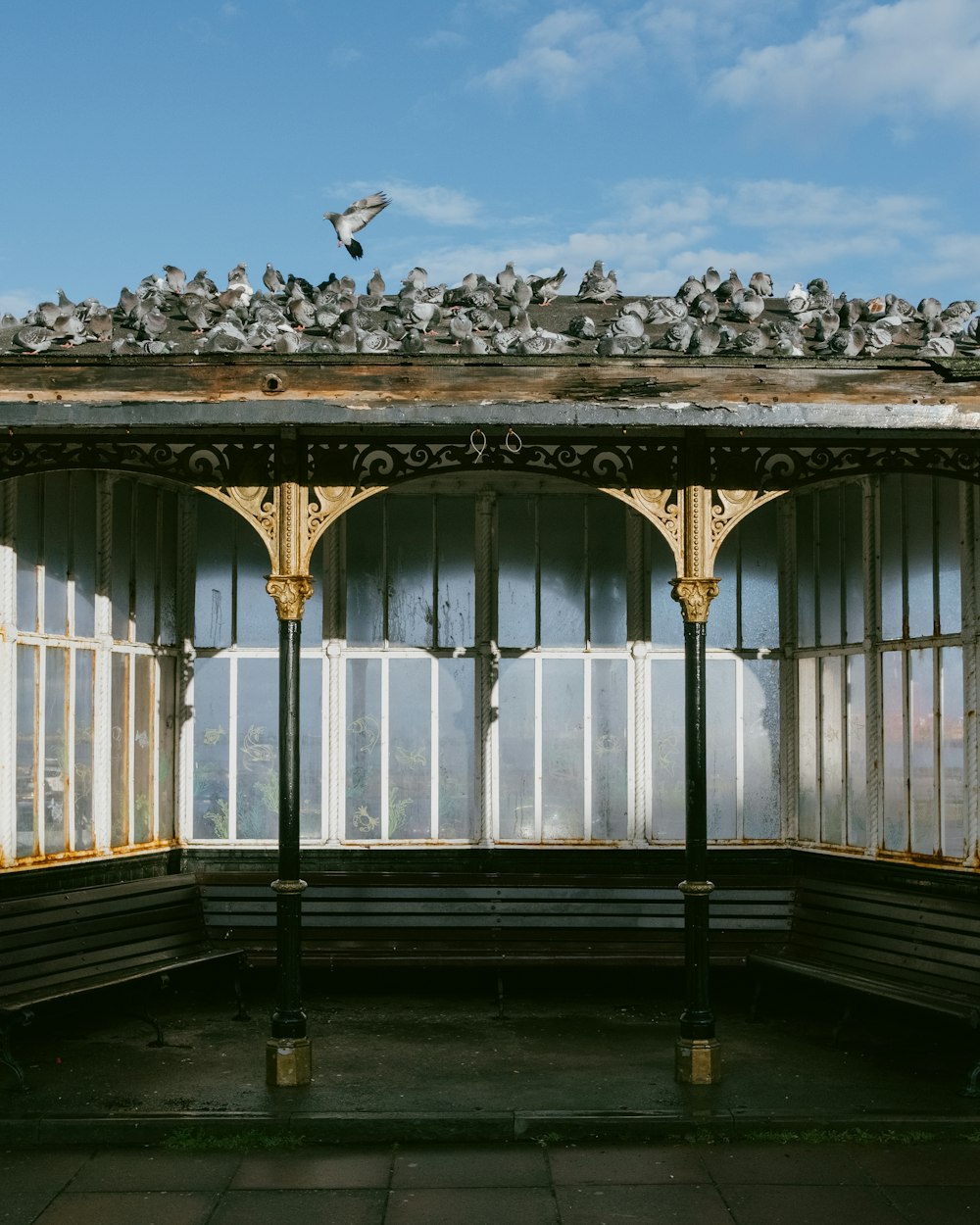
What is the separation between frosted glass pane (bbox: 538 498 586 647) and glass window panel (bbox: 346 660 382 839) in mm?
1353

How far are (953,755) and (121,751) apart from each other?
542 cm

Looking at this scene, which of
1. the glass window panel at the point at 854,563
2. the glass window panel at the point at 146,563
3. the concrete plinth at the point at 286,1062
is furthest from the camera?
the glass window panel at the point at 146,563

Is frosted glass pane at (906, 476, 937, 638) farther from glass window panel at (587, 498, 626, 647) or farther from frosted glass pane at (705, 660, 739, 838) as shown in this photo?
glass window panel at (587, 498, 626, 647)

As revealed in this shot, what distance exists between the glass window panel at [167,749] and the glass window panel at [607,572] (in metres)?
3.05

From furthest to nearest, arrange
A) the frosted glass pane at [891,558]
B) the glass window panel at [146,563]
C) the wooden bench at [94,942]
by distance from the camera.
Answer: the glass window panel at [146,563]
the frosted glass pane at [891,558]
the wooden bench at [94,942]

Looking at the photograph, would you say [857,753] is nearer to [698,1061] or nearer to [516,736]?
[516,736]

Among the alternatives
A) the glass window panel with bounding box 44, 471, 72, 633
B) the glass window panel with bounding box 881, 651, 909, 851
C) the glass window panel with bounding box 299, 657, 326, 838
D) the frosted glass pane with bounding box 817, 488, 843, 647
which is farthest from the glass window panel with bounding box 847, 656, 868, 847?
the glass window panel with bounding box 44, 471, 72, 633

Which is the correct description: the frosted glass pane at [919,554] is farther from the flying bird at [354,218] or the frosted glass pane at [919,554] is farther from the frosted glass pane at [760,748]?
the flying bird at [354,218]

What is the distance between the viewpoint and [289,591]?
23.4ft

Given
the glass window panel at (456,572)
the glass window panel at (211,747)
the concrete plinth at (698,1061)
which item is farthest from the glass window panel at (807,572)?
the glass window panel at (211,747)

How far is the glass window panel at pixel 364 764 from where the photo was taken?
381 inches

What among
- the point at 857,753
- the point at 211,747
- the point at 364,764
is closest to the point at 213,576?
the point at 211,747

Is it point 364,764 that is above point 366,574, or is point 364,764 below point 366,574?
below

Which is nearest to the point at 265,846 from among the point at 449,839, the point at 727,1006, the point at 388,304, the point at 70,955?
the point at 449,839
